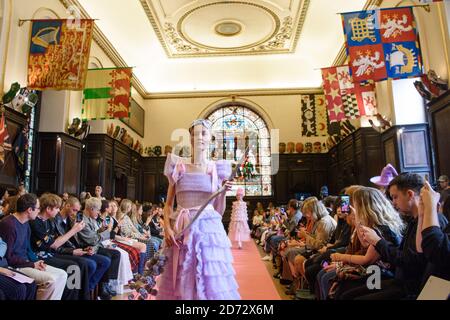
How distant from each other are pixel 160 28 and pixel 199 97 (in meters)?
4.51

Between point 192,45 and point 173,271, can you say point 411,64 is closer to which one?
point 173,271

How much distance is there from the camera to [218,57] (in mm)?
13703

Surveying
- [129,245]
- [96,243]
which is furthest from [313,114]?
[96,243]

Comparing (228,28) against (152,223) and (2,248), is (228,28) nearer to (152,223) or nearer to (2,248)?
(152,223)

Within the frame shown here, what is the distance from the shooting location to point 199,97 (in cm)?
1530

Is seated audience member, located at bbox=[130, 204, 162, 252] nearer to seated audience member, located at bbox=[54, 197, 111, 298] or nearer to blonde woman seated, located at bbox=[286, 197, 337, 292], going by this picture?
seated audience member, located at bbox=[54, 197, 111, 298]

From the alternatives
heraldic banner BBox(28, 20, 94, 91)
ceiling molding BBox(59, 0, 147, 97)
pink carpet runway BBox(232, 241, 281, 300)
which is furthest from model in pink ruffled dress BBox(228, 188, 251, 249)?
ceiling molding BBox(59, 0, 147, 97)

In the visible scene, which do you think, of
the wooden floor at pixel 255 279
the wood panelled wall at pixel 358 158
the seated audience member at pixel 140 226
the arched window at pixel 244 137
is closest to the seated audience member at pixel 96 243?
the wooden floor at pixel 255 279

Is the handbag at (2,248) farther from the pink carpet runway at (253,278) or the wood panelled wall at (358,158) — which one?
the wood panelled wall at (358,158)

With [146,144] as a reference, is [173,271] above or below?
below

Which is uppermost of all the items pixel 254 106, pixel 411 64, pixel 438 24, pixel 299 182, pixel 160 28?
pixel 160 28

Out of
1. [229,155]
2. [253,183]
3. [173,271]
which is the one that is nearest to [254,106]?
[229,155]

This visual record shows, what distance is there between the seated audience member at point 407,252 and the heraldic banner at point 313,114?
12.7 meters

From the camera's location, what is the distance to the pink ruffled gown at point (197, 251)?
2.00m
